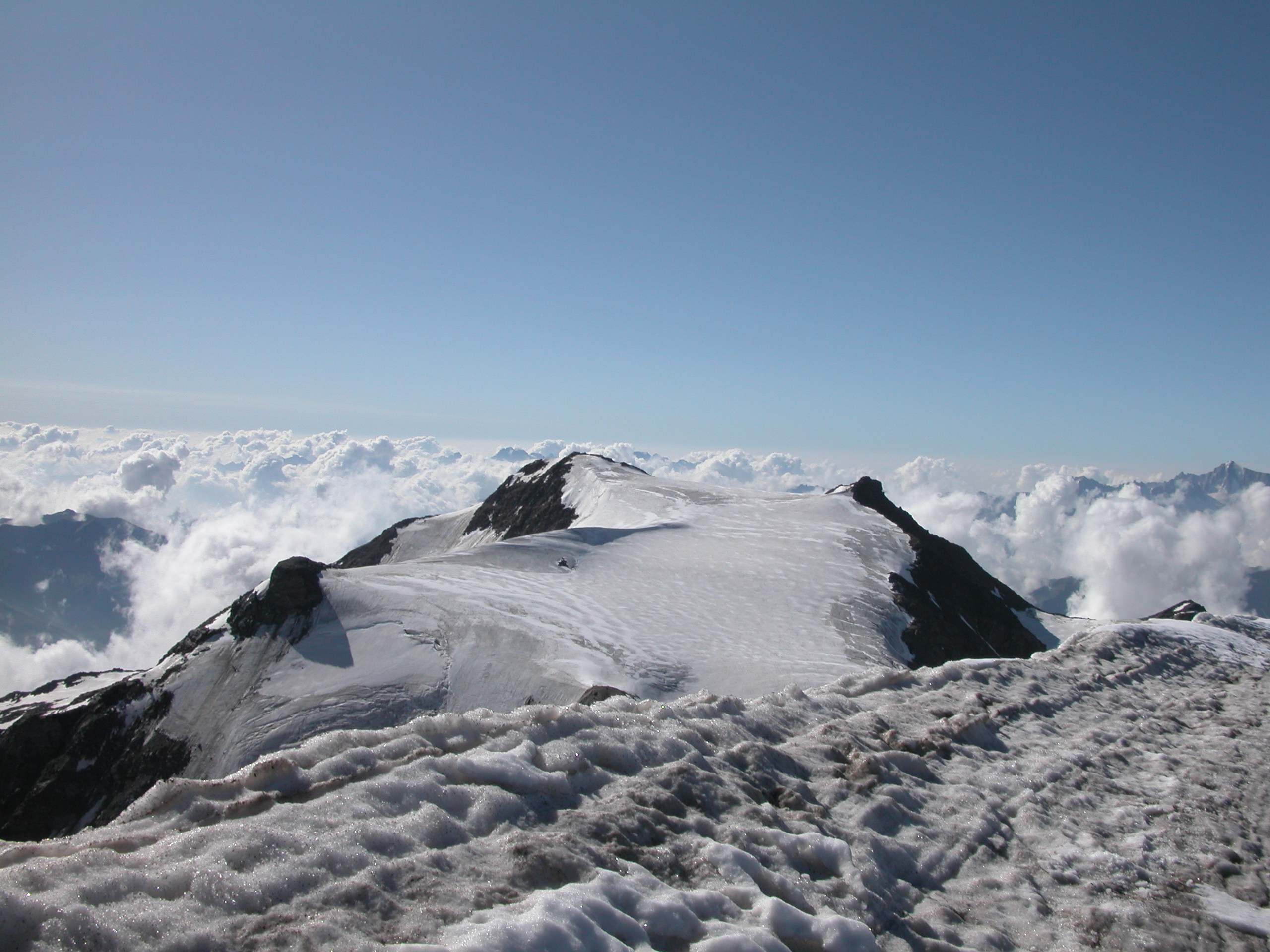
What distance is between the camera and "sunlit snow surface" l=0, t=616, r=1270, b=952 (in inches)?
173

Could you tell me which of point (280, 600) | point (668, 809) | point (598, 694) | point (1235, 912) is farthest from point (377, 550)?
point (1235, 912)

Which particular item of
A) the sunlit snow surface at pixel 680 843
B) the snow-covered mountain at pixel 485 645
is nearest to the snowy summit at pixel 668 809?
the sunlit snow surface at pixel 680 843

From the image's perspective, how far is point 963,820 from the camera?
25.7 ft

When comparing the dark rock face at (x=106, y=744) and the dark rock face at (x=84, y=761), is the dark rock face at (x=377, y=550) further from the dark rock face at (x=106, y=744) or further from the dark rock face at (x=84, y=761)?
the dark rock face at (x=84, y=761)

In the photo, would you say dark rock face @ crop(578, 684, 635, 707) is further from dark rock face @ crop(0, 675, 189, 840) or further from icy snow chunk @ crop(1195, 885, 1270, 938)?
dark rock face @ crop(0, 675, 189, 840)

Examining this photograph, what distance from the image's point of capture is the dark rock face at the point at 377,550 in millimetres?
74875

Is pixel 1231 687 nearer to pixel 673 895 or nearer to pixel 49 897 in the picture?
pixel 673 895

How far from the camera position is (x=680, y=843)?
6246mm

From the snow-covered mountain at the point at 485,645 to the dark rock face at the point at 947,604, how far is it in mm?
217

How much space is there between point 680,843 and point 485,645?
17930 millimetres

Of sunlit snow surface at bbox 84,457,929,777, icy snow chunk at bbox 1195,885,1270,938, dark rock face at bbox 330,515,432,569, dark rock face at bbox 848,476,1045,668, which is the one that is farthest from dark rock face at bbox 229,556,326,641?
dark rock face at bbox 330,515,432,569

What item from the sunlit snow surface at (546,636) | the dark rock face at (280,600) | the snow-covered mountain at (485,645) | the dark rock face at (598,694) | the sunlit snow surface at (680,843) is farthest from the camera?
the dark rock face at (280,600)

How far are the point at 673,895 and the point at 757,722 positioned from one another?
4.39 m

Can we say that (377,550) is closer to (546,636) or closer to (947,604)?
(546,636)
